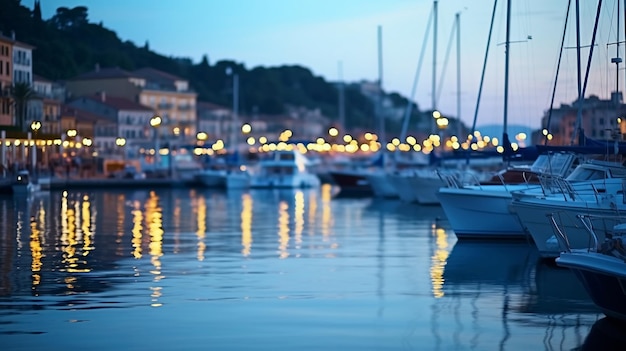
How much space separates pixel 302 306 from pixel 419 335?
10.8 ft

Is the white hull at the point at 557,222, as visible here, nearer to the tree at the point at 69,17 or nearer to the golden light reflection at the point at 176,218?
the golden light reflection at the point at 176,218

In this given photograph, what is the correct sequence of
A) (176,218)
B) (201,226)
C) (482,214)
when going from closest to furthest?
(482,214) < (201,226) < (176,218)

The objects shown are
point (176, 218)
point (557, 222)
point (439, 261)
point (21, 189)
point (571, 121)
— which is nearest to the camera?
point (557, 222)

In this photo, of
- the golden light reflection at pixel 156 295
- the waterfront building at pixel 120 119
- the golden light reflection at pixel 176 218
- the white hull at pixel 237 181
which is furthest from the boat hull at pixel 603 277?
the waterfront building at pixel 120 119

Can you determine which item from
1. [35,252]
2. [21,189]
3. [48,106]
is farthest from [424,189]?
[48,106]

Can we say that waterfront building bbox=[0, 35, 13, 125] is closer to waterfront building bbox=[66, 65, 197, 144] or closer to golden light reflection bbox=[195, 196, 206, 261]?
golden light reflection bbox=[195, 196, 206, 261]

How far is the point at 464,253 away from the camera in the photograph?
33.9m

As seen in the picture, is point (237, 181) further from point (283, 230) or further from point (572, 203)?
point (572, 203)

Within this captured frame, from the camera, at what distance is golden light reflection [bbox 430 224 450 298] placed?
25641 millimetres

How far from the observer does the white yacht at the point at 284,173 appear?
114669 mm

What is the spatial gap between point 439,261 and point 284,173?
87681 millimetres

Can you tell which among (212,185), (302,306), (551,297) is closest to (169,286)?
(302,306)

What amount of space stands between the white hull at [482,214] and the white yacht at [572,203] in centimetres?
352

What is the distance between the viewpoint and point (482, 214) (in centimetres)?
3759
